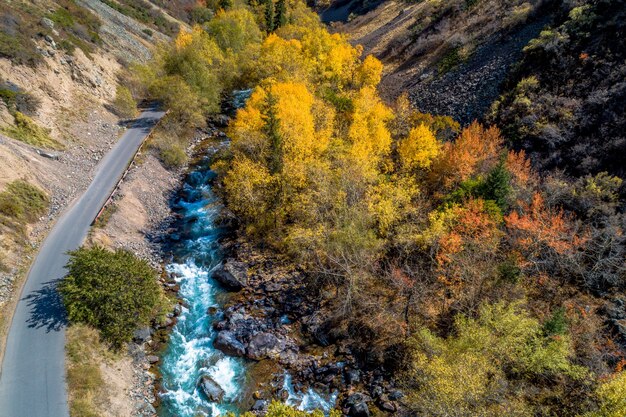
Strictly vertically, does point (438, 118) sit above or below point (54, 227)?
below

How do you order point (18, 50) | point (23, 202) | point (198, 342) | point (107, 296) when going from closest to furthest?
point (107, 296)
point (198, 342)
point (23, 202)
point (18, 50)

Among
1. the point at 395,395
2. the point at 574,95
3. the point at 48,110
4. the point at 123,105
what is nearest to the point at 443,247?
the point at 395,395

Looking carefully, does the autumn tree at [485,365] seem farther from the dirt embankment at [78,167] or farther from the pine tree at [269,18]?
the pine tree at [269,18]

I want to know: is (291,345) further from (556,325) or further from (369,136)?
(369,136)

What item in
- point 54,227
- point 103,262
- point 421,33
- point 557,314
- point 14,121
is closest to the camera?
point 557,314

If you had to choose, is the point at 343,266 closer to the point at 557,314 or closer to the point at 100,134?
the point at 557,314

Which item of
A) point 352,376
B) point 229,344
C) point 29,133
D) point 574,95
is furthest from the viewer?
point 29,133

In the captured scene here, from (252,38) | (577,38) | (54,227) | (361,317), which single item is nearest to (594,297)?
(361,317)
